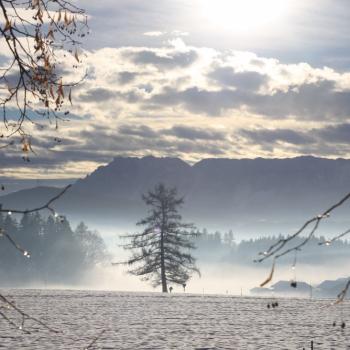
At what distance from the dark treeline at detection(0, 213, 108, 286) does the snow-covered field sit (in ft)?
313

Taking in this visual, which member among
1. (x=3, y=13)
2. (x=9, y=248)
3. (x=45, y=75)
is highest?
(x=9, y=248)

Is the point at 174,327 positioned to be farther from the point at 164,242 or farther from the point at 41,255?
the point at 41,255

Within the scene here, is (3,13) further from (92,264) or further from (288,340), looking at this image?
(92,264)

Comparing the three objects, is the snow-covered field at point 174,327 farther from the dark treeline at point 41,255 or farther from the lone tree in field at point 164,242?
the dark treeline at point 41,255

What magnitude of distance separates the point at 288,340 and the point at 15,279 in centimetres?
11994

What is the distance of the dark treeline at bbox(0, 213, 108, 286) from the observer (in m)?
129

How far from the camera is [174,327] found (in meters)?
20.7

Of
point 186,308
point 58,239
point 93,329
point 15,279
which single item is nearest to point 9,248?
point 15,279

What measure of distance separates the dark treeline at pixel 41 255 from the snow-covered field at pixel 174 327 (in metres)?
95.3

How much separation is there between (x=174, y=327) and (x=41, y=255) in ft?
400

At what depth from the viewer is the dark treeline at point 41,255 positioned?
129 m

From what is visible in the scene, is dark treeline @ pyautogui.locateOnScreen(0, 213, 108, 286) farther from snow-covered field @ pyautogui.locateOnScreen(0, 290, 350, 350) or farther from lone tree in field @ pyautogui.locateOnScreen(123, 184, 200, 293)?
snow-covered field @ pyautogui.locateOnScreen(0, 290, 350, 350)

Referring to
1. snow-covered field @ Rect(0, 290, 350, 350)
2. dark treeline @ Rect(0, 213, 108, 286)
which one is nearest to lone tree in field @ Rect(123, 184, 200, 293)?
snow-covered field @ Rect(0, 290, 350, 350)

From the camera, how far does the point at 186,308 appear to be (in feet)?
95.4
